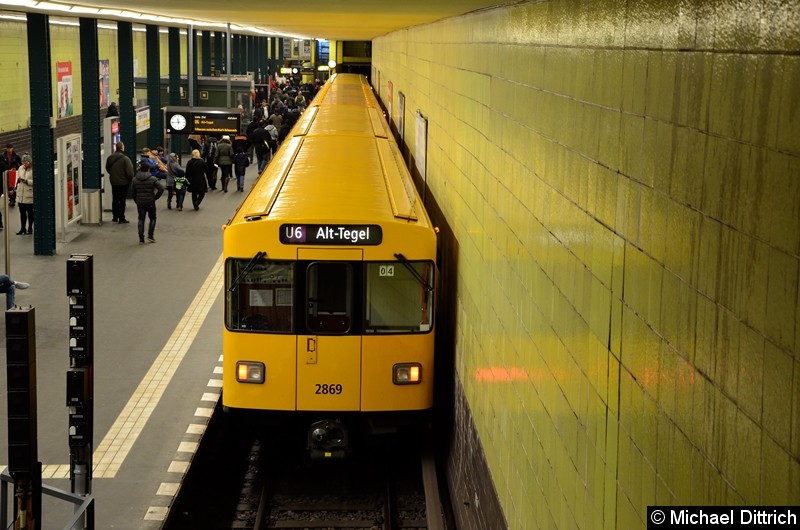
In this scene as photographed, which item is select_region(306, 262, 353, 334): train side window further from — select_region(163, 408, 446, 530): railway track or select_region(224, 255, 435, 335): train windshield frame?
select_region(163, 408, 446, 530): railway track

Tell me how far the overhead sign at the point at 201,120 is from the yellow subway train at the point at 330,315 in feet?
47.2

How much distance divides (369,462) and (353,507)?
3.78ft

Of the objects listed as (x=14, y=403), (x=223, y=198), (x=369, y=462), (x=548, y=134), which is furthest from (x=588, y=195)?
(x=223, y=198)

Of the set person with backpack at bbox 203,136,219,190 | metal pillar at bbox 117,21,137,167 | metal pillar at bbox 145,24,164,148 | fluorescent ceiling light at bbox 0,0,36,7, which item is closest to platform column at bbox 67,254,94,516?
fluorescent ceiling light at bbox 0,0,36,7

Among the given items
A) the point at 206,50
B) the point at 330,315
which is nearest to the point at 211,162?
the point at 206,50

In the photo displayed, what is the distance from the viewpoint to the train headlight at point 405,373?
932 centimetres

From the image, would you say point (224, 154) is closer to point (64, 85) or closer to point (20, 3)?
point (64, 85)

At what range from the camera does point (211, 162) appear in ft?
91.5

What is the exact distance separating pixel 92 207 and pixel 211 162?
21.2 ft

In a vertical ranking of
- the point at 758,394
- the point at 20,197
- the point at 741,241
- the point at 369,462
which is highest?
the point at 741,241

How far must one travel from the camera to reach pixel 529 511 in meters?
5.64

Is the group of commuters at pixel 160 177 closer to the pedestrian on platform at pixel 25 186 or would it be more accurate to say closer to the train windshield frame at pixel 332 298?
the pedestrian on platform at pixel 25 186

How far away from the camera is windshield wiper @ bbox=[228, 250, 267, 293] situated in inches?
357

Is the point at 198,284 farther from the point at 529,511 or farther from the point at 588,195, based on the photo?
the point at 588,195
